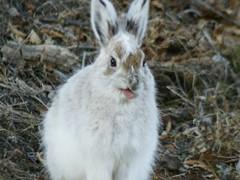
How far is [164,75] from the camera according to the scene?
645cm

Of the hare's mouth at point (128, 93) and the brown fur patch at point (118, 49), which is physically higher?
the brown fur patch at point (118, 49)

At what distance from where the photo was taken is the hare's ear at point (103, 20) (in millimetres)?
4852

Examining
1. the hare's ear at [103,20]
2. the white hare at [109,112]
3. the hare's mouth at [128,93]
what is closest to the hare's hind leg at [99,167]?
the white hare at [109,112]

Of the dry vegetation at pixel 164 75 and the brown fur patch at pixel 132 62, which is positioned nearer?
the brown fur patch at pixel 132 62

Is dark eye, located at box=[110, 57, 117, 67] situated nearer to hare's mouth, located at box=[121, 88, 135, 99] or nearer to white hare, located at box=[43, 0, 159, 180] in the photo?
white hare, located at box=[43, 0, 159, 180]

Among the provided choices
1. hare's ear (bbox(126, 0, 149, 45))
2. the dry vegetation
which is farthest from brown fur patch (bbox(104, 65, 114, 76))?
the dry vegetation

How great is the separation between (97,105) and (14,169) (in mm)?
994

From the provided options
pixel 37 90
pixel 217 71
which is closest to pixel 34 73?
pixel 37 90

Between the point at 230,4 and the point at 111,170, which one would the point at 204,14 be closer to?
the point at 230,4

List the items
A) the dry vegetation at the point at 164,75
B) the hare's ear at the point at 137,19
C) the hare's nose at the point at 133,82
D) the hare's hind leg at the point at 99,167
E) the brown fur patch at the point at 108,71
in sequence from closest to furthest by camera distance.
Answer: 1. the hare's nose at the point at 133,82
2. the brown fur patch at the point at 108,71
3. the hare's hind leg at the point at 99,167
4. the hare's ear at the point at 137,19
5. the dry vegetation at the point at 164,75

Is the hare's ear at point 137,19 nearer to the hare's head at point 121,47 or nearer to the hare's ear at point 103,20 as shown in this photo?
the hare's head at point 121,47

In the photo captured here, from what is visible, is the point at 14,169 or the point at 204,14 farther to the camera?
the point at 204,14

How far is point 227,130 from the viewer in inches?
226

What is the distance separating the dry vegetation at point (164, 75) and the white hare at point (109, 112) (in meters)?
0.59
